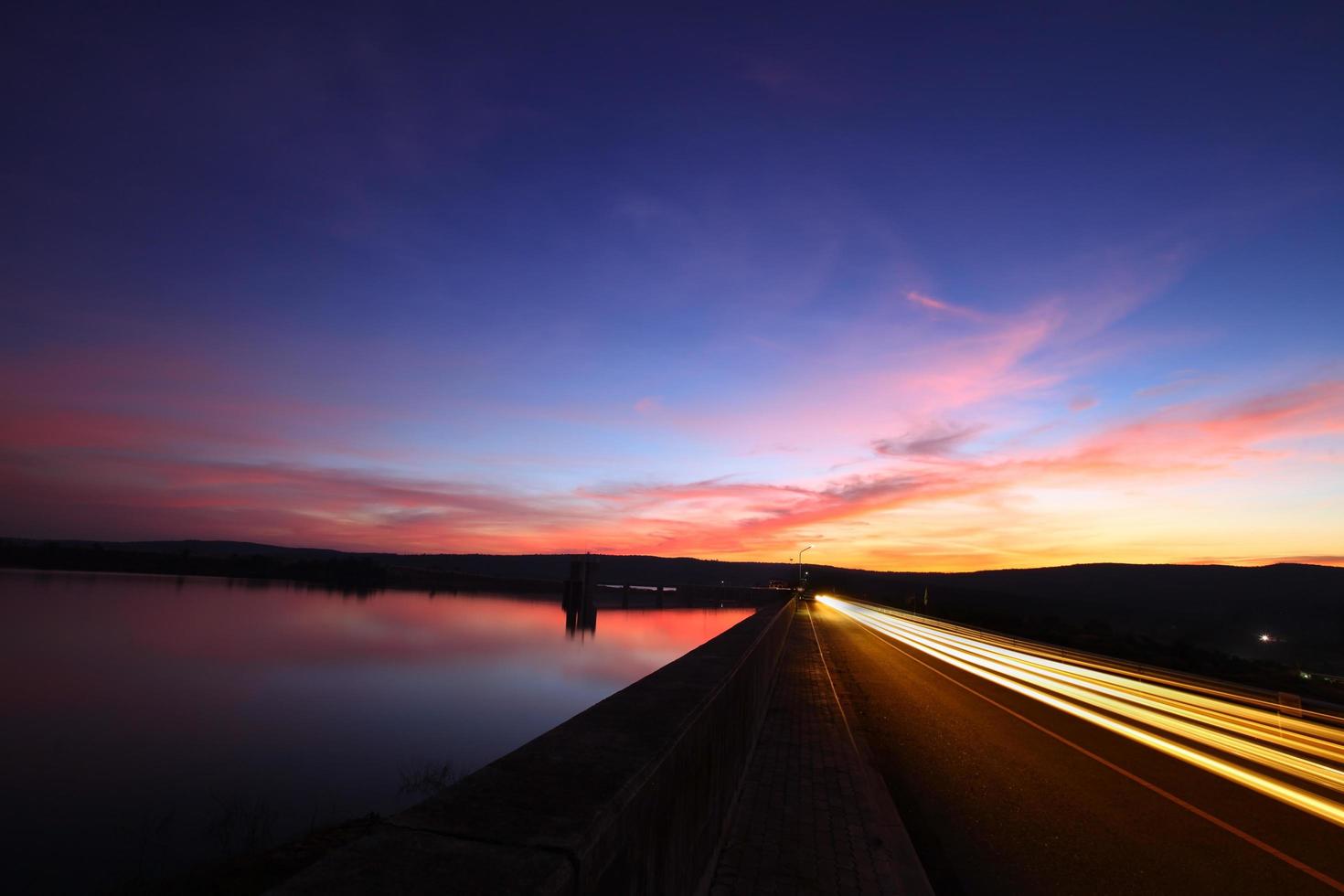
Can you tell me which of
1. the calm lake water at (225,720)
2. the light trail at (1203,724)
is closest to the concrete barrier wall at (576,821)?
the light trail at (1203,724)

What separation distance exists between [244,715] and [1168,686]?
86.7ft

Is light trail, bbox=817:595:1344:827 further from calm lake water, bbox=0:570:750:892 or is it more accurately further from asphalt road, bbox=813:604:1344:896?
calm lake water, bbox=0:570:750:892

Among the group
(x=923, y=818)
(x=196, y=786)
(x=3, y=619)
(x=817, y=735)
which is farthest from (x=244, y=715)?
(x=3, y=619)

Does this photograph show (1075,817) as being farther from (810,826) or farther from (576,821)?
(576,821)

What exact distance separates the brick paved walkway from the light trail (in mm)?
4998

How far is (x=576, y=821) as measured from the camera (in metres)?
2.39

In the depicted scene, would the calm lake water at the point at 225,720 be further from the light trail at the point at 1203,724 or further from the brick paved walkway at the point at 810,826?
the light trail at the point at 1203,724

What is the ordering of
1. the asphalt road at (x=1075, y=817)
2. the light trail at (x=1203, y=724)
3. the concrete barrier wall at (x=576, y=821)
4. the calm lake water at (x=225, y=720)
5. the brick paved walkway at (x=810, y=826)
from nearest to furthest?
the concrete barrier wall at (x=576, y=821) → the brick paved walkway at (x=810, y=826) → the asphalt road at (x=1075, y=817) → the light trail at (x=1203, y=724) → the calm lake water at (x=225, y=720)

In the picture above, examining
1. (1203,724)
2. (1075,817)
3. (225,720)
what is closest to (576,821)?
(1075,817)

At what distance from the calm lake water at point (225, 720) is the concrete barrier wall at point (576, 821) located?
405 inches

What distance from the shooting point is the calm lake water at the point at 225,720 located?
40.7ft

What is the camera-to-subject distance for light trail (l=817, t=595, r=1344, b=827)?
8.80m

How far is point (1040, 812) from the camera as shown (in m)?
7.18

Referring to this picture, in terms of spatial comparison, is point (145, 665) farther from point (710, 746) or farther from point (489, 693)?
point (710, 746)
